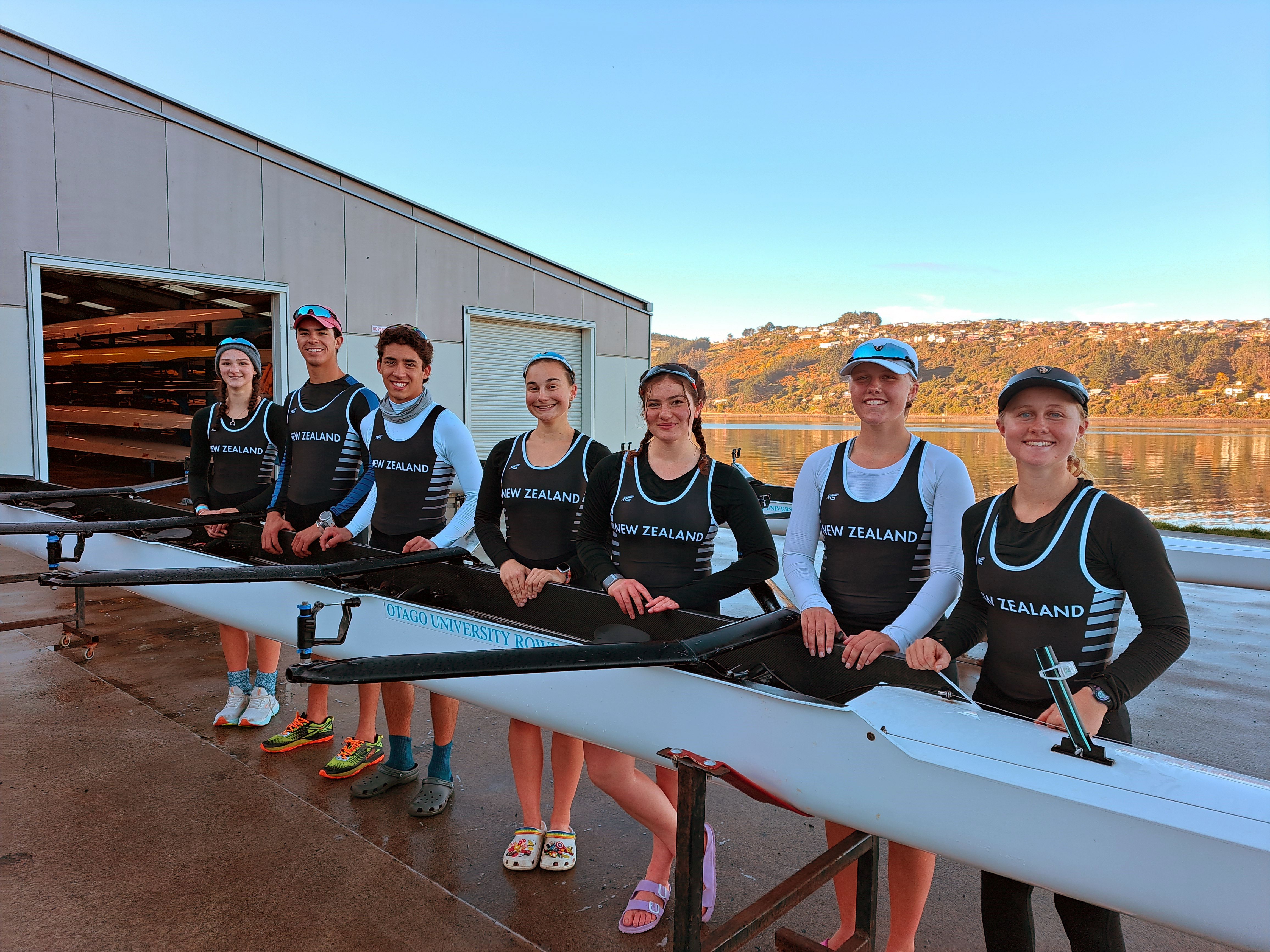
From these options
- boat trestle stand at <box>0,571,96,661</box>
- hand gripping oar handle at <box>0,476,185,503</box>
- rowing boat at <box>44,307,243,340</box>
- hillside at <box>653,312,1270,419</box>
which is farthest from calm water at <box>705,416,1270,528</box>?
rowing boat at <box>44,307,243,340</box>

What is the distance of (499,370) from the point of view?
33.0 ft

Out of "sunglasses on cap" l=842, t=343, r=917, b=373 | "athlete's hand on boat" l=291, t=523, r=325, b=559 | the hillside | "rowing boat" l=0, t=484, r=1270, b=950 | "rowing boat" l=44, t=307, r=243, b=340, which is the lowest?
"rowing boat" l=0, t=484, r=1270, b=950

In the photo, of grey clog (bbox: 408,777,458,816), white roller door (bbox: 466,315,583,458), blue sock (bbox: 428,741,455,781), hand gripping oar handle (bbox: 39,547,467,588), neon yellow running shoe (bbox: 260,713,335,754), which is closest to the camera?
hand gripping oar handle (bbox: 39,547,467,588)

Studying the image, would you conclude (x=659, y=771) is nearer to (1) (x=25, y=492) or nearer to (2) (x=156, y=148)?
(1) (x=25, y=492)

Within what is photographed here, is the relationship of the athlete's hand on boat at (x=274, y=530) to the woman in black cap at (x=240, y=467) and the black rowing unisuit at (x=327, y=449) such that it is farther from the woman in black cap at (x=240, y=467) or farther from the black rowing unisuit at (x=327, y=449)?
the woman in black cap at (x=240, y=467)

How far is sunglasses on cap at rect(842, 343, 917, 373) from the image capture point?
178cm

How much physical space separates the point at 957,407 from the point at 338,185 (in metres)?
56.9

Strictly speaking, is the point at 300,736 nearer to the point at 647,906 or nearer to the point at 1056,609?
the point at 647,906

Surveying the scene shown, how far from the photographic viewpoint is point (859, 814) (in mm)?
1395

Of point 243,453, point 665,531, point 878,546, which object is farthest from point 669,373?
point 243,453

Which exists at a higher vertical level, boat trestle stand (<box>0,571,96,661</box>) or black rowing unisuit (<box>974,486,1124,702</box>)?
black rowing unisuit (<box>974,486,1124,702</box>)

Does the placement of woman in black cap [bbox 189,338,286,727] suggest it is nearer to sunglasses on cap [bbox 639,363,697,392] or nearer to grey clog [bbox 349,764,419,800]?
grey clog [bbox 349,764,419,800]

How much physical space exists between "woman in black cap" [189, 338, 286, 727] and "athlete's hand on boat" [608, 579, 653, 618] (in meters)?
1.92

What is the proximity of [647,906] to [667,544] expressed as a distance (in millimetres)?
953
